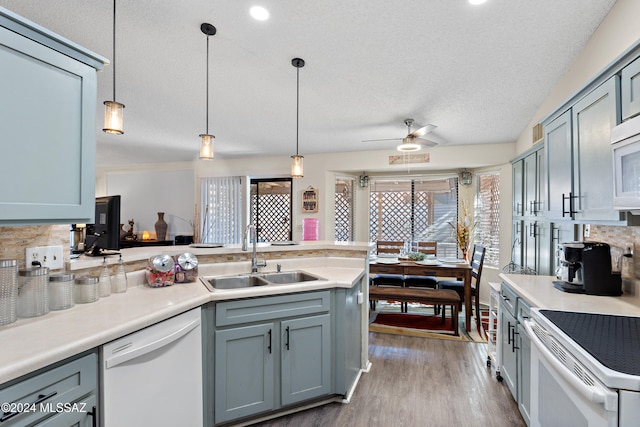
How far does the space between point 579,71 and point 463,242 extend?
112 inches

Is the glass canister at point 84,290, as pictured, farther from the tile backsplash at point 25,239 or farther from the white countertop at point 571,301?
the white countertop at point 571,301

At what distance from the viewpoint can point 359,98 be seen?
3352mm

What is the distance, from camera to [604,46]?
218 cm

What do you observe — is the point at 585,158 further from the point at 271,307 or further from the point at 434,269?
→ the point at 434,269

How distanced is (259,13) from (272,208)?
3777mm

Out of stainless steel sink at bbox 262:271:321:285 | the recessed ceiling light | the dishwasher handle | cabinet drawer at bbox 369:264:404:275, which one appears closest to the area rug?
cabinet drawer at bbox 369:264:404:275

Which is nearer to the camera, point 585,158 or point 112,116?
point 112,116

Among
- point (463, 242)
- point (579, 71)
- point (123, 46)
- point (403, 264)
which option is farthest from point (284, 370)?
point (463, 242)

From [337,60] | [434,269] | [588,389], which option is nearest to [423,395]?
[588,389]

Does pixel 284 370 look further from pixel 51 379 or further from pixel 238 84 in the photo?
pixel 238 84

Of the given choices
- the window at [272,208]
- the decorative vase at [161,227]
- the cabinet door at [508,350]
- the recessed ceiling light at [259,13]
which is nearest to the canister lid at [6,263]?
the recessed ceiling light at [259,13]

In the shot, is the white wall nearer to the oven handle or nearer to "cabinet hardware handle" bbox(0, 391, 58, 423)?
the oven handle

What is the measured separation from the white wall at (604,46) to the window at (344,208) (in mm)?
3112

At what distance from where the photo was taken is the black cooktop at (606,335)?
39.9 inches
